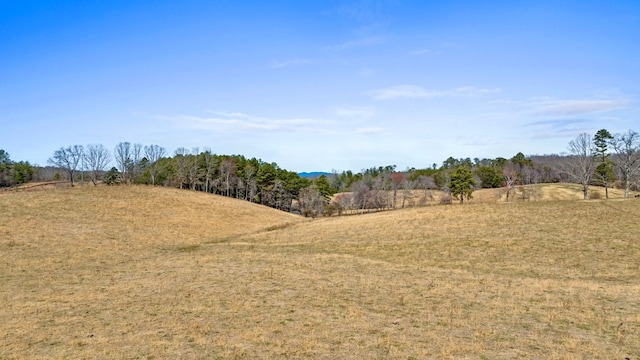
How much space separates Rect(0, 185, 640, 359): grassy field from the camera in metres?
13.6

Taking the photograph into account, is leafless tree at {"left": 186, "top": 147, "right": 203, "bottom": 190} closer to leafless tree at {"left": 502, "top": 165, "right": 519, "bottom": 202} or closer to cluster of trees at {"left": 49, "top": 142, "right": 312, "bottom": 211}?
cluster of trees at {"left": 49, "top": 142, "right": 312, "bottom": 211}

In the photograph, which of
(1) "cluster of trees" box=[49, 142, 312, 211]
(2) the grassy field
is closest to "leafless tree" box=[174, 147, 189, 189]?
(1) "cluster of trees" box=[49, 142, 312, 211]

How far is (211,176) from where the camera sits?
10869 cm

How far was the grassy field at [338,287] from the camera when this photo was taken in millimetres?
13578

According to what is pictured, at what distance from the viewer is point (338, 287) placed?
882 inches

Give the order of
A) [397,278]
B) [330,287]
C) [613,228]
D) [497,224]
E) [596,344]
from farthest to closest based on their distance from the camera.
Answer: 1. [497,224]
2. [613,228]
3. [397,278]
4. [330,287]
5. [596,344]

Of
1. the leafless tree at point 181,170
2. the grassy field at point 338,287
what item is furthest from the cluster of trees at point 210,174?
the grassy field at point 338,287

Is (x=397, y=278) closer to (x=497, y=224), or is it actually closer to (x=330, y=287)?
(x=330, y=287)

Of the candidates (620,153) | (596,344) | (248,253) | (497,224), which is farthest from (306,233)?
(620,153)

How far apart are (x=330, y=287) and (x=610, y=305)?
1391 centimetres

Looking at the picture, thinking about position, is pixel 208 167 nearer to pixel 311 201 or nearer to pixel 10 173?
pixel 311 201

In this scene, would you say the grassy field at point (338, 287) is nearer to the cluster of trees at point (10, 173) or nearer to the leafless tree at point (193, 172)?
the leafless tree at point (193, 172)

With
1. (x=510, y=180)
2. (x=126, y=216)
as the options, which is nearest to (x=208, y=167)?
(x=126, y=216)

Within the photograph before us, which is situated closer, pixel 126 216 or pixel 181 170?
pixel 126 216
